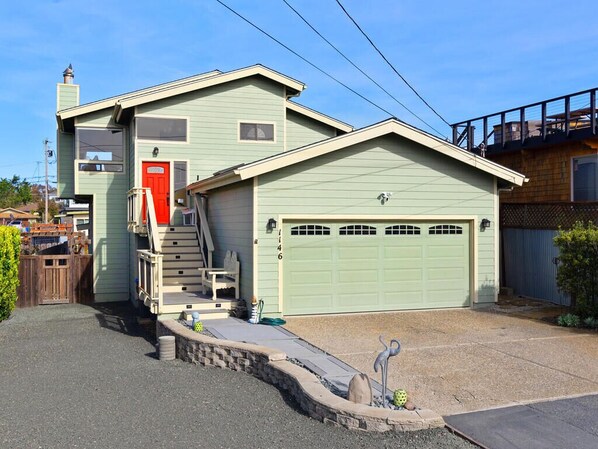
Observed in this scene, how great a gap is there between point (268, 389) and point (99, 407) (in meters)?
1.89

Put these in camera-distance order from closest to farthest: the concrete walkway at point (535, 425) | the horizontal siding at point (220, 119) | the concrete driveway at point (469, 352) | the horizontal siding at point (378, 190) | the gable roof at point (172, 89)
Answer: the concrete walkway at point (535, 425)
the concrete driveway at point (469, 352)
the horizontal siding at point (378, 190)
the gable roof at point (172, 89)
the horizontal siding at point (220, 119)

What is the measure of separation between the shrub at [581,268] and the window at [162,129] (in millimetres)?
9875

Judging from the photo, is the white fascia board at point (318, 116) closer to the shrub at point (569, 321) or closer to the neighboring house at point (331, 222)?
the neighboring house at point (331, 222)

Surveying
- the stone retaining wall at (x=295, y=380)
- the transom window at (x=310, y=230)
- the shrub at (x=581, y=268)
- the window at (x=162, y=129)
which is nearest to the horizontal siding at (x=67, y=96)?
the window at (x=162, y=129)

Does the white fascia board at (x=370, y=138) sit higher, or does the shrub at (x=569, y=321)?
the white fascia board at (x=370, y=138)

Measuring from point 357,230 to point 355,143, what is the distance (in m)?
1.76

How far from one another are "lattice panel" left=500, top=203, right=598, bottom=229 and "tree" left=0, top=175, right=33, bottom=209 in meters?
70.9

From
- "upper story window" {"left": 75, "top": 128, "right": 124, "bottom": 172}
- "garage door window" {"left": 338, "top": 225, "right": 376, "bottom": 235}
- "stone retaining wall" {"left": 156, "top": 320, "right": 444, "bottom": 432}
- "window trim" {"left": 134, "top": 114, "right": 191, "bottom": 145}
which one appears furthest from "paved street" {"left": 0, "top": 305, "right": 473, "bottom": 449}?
"upper story window" {"left": 75, "top": 128, "right": 124, "bottom": 172}

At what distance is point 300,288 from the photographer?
1069cm

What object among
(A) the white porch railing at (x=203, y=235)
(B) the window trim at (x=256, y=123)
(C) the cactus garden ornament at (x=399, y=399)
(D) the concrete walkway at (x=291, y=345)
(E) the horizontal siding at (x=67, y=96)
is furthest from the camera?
(E) the horizontal siding at (x=67, y=96)

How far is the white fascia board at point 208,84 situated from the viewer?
14188 millimetres

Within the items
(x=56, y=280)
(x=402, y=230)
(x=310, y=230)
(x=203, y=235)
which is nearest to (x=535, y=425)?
(x=310, y=230)

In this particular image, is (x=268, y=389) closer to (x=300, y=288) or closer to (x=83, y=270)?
(x=300, y=288)

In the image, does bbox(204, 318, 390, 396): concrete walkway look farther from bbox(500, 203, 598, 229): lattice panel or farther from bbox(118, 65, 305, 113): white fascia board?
bbox(118, 65, 305, 113): white fascia board
